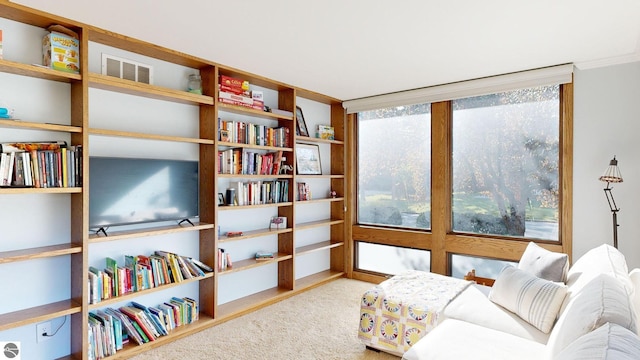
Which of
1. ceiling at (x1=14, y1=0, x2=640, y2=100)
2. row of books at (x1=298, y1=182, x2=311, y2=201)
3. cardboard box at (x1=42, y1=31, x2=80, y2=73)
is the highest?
ceiling at (x1=14, y1=0, x2=640, y2=100)

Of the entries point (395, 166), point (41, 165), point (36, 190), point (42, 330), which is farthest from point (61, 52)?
point (395, 166)

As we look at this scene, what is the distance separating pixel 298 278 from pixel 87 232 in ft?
8.59

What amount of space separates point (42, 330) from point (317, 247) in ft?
9.30

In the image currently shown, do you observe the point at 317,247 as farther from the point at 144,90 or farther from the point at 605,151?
the point at 605,151

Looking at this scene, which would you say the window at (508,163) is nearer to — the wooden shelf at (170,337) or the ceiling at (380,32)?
the ceiling at (380,32)

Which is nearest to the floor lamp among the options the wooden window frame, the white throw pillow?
the wooden window frame

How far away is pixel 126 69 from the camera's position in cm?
287

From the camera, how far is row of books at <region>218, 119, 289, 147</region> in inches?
137

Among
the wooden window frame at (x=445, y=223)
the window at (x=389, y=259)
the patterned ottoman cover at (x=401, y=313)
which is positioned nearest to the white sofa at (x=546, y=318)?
the patterned ottoman cover at (x=401, y=313)

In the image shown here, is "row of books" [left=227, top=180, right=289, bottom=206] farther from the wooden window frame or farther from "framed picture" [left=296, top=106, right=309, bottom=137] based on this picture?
the wooden window frame

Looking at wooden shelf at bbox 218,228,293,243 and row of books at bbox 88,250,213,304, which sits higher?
wooden shelf at bbox 218,228,293,243

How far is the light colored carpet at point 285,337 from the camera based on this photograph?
273 cm

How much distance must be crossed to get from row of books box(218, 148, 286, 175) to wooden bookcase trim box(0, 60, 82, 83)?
135cm

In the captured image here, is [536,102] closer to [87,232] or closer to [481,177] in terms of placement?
[481,177]
